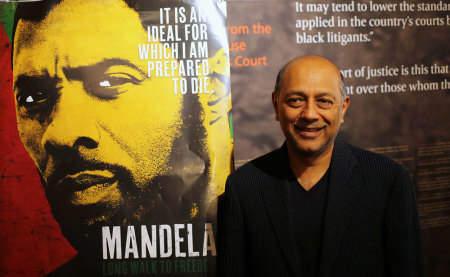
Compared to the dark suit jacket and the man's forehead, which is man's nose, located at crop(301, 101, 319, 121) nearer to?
the dark suit jacket

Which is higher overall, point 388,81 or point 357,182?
point 388,81

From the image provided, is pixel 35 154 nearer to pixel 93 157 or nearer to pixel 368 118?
pixel 93 157

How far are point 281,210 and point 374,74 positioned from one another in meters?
0.86

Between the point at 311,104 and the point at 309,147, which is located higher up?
the point at 311,104

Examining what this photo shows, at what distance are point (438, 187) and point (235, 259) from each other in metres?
1.10

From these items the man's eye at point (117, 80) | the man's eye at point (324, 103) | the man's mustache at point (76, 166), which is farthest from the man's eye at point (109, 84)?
the man's eye at point (324, 103)

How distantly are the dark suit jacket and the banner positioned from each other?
35cm

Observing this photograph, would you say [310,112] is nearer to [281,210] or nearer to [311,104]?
[311,104]

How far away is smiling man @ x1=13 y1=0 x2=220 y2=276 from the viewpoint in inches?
58.8

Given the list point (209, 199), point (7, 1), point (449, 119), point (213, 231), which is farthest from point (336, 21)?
point (7, 1)

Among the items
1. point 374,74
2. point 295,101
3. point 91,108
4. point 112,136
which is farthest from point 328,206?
point 91,108

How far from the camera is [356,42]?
1.55 metres

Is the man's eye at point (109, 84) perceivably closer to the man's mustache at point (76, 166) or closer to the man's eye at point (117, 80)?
the man's eye at point (117, 80)

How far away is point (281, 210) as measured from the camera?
117 centimetres
